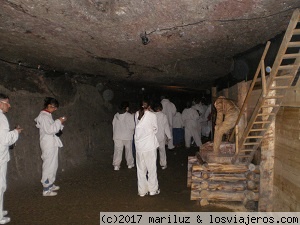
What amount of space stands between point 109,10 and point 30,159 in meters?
4.81

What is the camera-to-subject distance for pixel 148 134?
5.90 m

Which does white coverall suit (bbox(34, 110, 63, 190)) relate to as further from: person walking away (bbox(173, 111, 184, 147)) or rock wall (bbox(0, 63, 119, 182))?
person walking away (bbox(173, 111, 184, 147))

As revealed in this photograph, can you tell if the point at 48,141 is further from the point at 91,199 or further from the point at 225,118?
the point at 225,118

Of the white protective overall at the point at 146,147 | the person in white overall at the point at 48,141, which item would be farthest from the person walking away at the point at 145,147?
the person in white overall at the point at 48,141

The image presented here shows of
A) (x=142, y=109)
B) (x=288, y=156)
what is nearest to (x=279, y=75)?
(x=288, y=156)

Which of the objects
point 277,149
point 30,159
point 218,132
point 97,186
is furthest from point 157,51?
point 30,159

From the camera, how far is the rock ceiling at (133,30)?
3.70m

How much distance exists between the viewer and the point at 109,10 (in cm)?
382

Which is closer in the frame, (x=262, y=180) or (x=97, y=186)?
(x=262, y=180)

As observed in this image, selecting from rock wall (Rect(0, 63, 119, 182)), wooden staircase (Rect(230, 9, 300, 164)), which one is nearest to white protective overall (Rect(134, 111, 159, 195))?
wooden staircase (Rect(230, 9, 300, 164))

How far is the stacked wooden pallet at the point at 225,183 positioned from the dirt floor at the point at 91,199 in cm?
23

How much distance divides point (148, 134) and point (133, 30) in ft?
7.46

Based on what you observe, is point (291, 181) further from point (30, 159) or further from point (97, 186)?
point (30, 159)

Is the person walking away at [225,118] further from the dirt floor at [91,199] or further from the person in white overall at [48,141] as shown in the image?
the person in white overall at [48,141]
